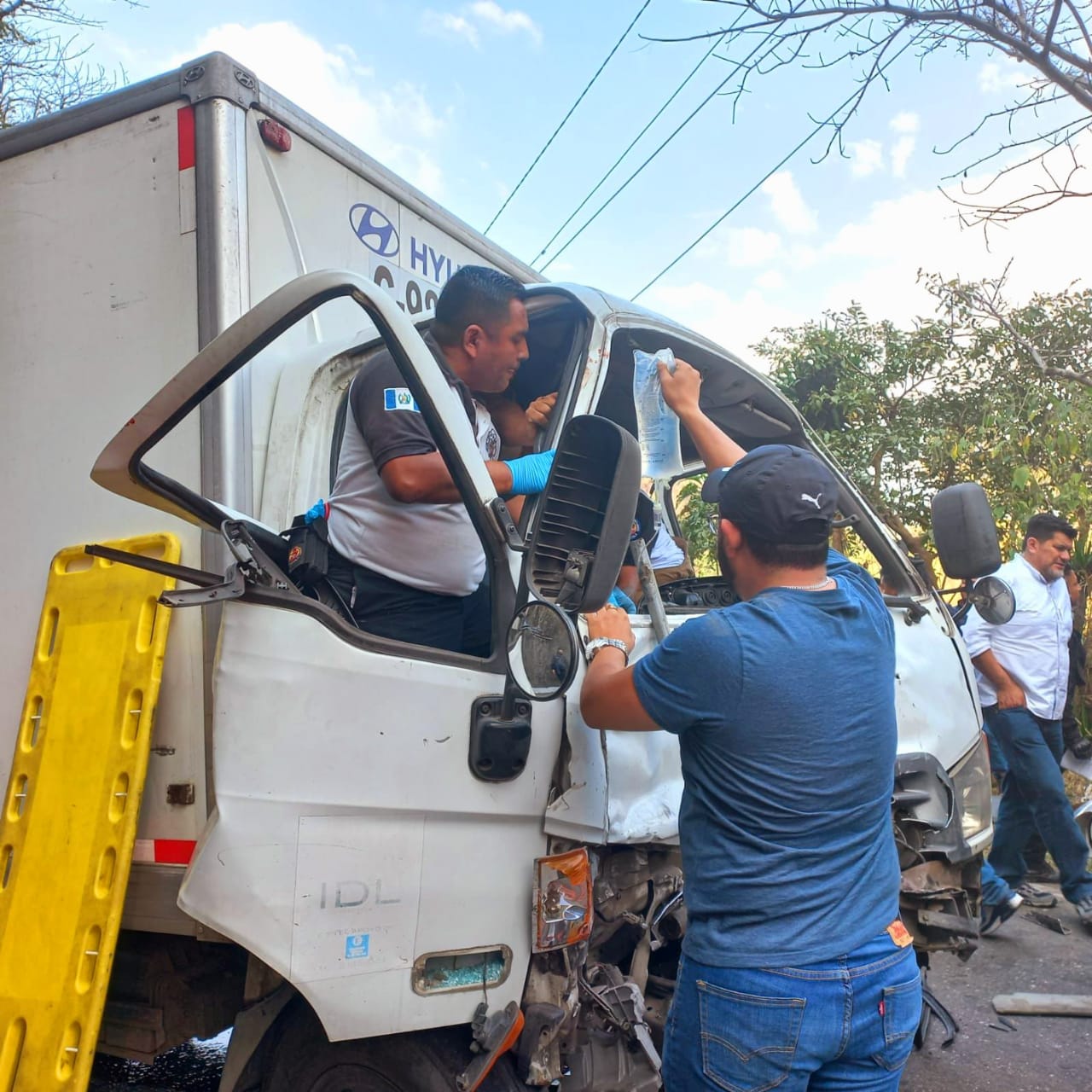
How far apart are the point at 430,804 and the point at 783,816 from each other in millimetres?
704

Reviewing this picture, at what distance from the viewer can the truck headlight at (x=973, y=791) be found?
9.82 ft

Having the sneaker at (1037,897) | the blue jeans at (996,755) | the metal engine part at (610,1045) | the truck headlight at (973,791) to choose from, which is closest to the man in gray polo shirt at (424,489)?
the metal engine part at (610,1045)

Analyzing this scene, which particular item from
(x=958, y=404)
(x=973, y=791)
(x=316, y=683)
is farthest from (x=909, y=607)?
(x=958, y=404)

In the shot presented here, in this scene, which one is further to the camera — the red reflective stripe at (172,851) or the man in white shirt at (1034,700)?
the man in white shirt at (1034,700)

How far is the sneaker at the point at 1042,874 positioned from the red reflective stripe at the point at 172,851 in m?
5.35

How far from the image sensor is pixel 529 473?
2232mm

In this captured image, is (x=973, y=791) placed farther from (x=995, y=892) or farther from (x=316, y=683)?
(x=995, y=892)

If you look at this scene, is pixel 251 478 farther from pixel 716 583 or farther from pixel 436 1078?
pixel 716 583

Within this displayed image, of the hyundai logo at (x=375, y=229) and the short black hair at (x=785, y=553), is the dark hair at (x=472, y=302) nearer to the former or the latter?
the hyundai logo at (x=375, y=229)

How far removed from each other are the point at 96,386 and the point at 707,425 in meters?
1.61

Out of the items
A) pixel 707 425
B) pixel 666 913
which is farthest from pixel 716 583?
pixel 666 913

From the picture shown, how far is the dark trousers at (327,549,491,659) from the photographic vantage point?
2.35 m

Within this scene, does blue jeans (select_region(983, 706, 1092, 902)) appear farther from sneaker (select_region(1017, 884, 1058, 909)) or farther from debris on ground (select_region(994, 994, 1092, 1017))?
debris on ground (select_region(994, 994, 1092, 1017))

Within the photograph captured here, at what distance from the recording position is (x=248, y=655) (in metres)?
1.99
